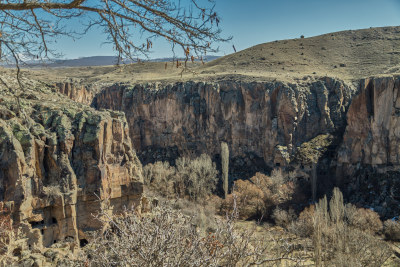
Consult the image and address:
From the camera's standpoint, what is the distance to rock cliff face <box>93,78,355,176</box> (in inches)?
1379

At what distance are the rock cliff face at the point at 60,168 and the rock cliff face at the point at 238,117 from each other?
865 inches

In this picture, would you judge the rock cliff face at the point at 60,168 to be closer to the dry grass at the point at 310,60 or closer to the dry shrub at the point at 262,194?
the dry shrub at the point at 262,194

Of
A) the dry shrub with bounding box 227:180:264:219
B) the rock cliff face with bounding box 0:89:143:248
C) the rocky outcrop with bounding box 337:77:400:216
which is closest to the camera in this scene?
the rock cliff face with bounding box 0:89:143:248

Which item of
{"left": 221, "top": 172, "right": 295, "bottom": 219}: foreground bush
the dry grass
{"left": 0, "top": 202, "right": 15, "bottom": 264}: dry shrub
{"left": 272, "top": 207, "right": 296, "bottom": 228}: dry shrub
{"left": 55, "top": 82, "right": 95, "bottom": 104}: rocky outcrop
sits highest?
the dry grass

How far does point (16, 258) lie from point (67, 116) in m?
6.74

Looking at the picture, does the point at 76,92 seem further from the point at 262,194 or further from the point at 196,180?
the point at 262,194

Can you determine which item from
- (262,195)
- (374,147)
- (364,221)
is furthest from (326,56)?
(364,221)

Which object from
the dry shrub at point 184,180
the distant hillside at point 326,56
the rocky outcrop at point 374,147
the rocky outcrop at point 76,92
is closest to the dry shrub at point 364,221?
the rocky outcrop at point 374,147

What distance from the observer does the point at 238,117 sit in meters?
37.2

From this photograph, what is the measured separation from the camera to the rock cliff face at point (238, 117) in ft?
115

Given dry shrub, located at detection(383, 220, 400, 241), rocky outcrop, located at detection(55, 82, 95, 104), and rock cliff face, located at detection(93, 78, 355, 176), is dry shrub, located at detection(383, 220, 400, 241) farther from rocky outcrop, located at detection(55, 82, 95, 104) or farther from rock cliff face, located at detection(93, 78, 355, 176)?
rocky outcrop, located at detection(55, 82, 95, 104)

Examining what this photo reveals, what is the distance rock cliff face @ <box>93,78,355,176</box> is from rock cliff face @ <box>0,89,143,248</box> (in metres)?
22.0

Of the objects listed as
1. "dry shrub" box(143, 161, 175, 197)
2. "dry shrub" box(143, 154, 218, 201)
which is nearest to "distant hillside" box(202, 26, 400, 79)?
"dry shrub" box(143, 154, 218, 201)

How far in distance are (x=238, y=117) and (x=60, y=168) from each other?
86.2 feet
